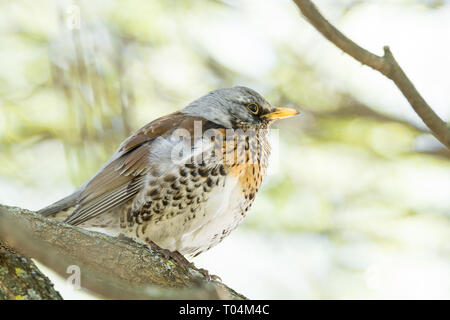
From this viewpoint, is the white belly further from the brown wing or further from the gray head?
the gray head

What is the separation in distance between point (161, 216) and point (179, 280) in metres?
0.74

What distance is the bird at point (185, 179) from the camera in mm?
4285

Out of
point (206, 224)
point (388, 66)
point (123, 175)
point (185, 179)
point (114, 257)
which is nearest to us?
point (388, 66)

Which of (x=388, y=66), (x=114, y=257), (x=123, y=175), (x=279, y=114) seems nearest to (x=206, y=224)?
(x=123, y=175)

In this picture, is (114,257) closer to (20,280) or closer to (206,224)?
(20,280)

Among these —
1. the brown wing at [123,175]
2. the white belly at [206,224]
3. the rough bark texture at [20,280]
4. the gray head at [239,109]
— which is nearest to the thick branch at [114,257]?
the rough bark texture at [20,280]

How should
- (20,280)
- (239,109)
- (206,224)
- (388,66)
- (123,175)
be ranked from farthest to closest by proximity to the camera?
(239,109), (123,175), (206,224), (388,66), (20,280)

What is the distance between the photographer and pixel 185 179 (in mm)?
4254

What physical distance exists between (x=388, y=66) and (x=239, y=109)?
70.8 inches

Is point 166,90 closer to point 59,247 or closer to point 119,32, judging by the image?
point 119,32

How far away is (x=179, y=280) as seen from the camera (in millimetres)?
3668

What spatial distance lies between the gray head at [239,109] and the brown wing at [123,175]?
0.23m

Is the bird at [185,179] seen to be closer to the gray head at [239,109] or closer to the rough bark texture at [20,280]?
the gray head at [239,109]
